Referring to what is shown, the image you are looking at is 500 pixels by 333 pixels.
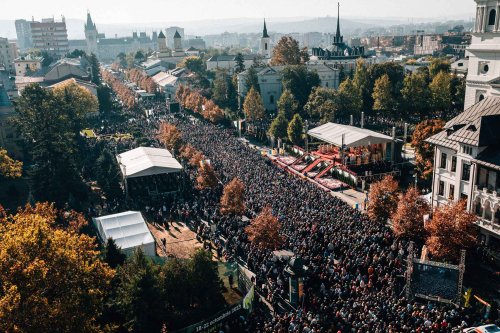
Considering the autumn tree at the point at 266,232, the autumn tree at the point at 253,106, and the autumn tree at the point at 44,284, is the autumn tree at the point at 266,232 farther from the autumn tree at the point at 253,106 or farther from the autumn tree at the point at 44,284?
the autumn tree at the point at 253,106

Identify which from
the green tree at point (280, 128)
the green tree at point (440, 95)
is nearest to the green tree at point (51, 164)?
the green tree at point (280, 128)

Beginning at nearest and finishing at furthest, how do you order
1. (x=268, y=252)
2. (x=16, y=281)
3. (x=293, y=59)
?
(x=16, y=281), (x=268, y=252), (x=293, y=59)

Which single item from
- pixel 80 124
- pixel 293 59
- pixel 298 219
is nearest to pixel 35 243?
pixel 298 219

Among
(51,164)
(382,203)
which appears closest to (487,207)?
(382,203)

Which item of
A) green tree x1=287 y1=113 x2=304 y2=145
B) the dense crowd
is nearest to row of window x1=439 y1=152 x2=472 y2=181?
the dense crowd

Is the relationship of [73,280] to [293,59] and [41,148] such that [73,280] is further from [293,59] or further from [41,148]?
[293,59]

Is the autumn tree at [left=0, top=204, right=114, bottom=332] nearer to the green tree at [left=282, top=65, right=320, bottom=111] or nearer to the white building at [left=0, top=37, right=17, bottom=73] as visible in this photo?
the green tree at [left=282, top=65, right=320, bottom=111]
